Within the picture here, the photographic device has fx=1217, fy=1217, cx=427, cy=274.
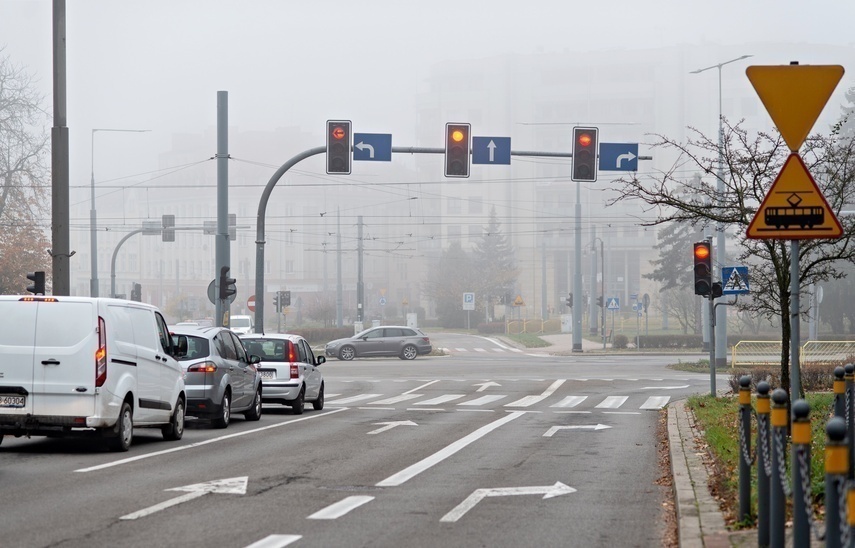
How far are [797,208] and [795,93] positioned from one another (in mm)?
900

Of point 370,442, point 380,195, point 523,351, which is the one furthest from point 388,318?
point 370,442

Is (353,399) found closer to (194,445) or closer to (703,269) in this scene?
(703,269)

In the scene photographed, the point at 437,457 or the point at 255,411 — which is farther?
the point at 255,411

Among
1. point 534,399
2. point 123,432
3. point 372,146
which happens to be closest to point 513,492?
point 123,432

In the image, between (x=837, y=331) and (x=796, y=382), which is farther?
(x=837, y=331)

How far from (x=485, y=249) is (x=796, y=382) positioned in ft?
347

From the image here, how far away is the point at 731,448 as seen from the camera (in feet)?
43.4

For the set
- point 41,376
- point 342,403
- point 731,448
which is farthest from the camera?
point 342,403

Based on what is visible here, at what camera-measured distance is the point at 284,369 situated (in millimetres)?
23312

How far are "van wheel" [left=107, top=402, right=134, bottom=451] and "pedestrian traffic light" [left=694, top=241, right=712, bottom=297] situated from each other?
49.0 feet

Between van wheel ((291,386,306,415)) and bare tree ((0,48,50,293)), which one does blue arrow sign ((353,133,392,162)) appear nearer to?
van wheel ((291,386,306,415))

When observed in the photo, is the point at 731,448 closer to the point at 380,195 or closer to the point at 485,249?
the point at 485,249

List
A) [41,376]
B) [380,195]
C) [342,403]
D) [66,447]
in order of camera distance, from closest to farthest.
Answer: [41,376], [66,447], [342,403], [380,195]

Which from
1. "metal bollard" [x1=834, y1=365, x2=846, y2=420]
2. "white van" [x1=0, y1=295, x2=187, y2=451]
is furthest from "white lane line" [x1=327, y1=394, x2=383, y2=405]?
"metal bollard" [x1=834, y1=365, x2=846, y2=420]
